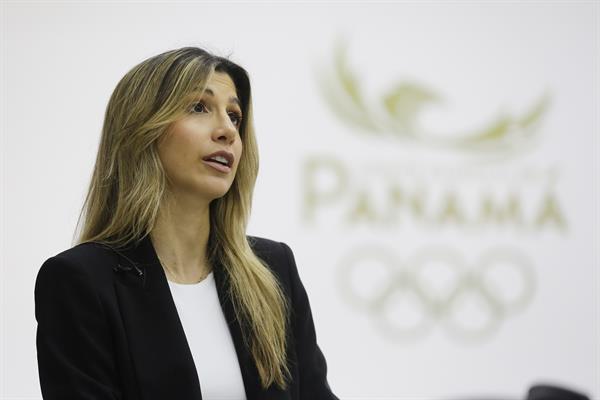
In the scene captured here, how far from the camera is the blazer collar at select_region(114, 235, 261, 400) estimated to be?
1.62m

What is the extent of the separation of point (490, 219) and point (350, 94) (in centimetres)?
106

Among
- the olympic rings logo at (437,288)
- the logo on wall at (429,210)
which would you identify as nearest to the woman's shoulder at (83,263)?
the logo on wall at (429,210)

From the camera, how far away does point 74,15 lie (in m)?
3.54

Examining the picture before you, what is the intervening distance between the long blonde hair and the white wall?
1632 millimetres

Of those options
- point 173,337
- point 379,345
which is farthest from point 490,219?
point 173,337

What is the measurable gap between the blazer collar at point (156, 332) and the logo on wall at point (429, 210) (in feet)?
6.54

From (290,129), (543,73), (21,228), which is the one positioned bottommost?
(21,228)

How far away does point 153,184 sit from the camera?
180 centimetres

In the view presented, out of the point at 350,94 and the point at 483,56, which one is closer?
the point at 350,94

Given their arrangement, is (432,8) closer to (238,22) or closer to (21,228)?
(238,22)

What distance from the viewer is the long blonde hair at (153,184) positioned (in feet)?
5.89

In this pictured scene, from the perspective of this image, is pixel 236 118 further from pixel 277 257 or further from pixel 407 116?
pixel 407 116

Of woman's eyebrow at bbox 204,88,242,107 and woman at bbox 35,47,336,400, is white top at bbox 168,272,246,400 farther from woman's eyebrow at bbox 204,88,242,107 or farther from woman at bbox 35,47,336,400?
woman's eyebrow at bbox 204,88,242,107

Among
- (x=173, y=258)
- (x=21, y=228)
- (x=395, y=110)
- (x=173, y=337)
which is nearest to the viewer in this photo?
(x=173, y=337)
